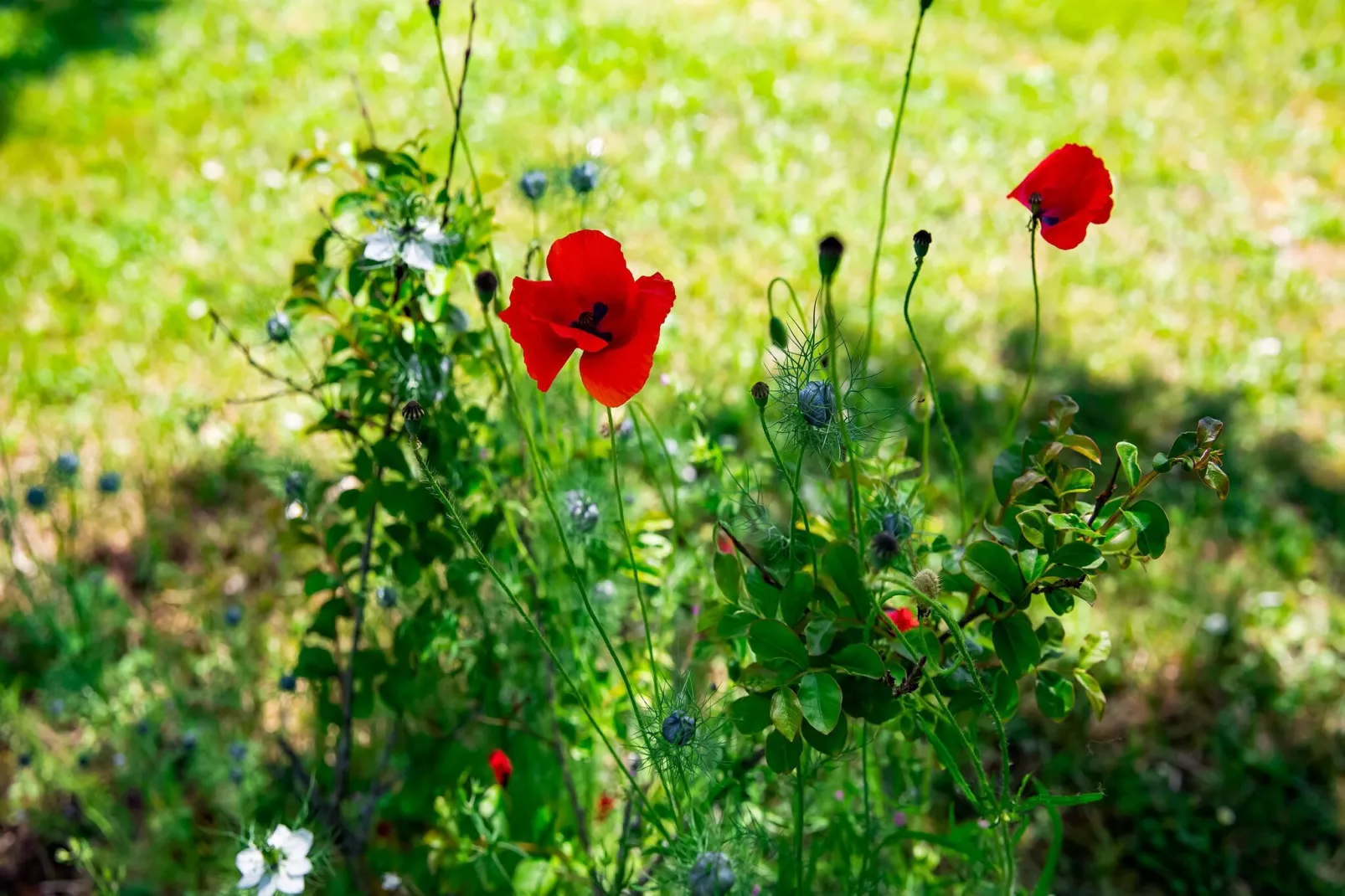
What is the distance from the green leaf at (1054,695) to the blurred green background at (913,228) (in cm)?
53

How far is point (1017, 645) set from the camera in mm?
1012

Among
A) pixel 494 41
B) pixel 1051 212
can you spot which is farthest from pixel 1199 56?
pixel 1051 212

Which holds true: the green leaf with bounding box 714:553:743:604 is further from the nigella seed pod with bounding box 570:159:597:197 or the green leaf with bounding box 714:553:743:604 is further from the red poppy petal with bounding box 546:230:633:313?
the nigella seed pod with bounding box 570:159:597:197

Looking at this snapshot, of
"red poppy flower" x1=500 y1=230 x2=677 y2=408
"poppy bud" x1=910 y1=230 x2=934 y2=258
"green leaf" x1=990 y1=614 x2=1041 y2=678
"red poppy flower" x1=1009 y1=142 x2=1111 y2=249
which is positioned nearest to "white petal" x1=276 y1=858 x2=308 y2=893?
"red poppy flower" x1=500 y1=230 x2=677 y2=408

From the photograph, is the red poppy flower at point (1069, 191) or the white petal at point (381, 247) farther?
the white petal at point (381, 247)

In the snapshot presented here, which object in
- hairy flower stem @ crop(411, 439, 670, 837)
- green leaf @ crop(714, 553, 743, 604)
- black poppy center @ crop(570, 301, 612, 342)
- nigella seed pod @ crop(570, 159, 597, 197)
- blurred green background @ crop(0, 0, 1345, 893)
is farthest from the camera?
blurred green background @ crop(0, 0, 1345, 893)

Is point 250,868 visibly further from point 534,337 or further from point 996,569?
point 996,569

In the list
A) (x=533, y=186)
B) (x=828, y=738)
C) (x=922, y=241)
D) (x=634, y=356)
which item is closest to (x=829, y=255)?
(x=922, y=241)

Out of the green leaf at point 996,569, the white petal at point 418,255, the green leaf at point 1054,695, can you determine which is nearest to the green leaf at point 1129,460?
the green leaf at point 996,569

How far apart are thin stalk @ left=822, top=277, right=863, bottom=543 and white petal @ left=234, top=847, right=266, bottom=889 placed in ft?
2.31

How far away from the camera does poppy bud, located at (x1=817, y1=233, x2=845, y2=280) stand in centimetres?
95

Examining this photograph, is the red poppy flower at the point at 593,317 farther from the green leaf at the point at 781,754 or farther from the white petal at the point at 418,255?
the green leaf at the point at 781,754

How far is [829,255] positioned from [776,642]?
1.14 ft

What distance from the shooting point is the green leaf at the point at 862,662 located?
3.08ft
